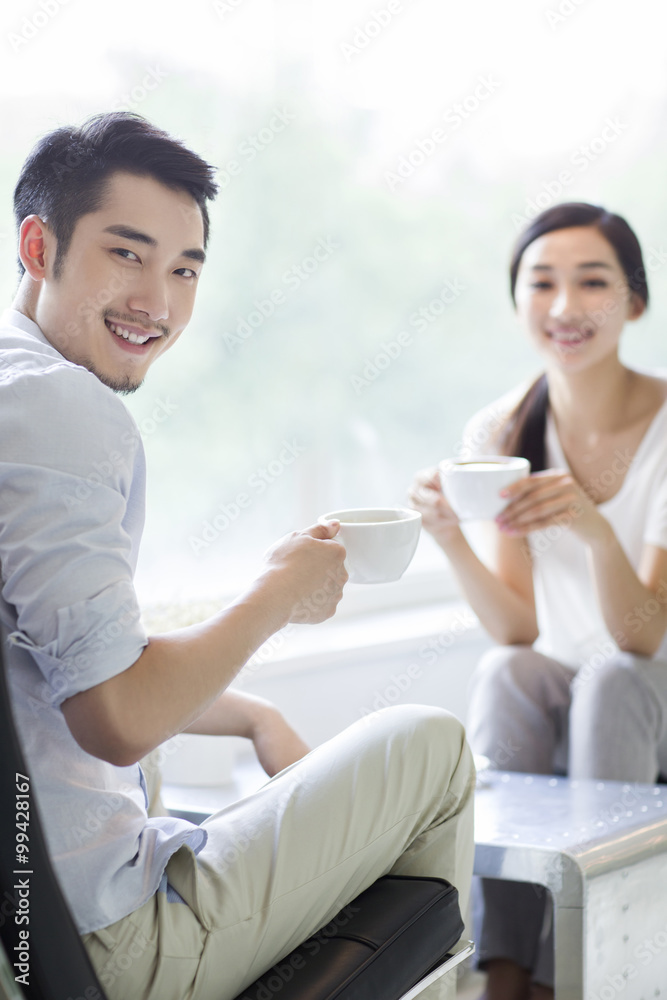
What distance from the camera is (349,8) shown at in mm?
2395

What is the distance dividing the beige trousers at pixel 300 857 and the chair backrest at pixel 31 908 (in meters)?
0.09

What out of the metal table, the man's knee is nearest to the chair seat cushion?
the man's knee

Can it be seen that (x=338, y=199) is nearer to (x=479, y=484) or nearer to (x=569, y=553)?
(x=569, y=553)

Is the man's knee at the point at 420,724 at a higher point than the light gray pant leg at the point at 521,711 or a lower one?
higher

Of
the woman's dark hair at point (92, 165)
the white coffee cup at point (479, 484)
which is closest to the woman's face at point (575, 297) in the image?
the white coffee cup at point (479, 484)

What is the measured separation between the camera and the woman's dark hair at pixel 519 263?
198cm

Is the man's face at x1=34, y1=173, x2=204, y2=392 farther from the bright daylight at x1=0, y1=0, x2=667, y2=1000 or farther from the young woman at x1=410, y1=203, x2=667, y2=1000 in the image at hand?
the young woman at x1=410, y1=203, x2=667, y2=1000

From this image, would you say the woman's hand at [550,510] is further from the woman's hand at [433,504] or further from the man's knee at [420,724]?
the man's knee at [420,724]

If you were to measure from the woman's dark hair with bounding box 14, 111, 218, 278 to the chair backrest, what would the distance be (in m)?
0.55

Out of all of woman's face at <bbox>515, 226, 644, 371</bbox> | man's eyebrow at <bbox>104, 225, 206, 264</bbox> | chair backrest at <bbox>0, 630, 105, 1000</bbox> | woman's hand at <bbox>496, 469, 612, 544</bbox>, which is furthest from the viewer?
woman's face at <bbox>515, 226, 644, 371</bbox>

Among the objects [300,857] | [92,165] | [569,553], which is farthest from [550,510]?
[92,165]

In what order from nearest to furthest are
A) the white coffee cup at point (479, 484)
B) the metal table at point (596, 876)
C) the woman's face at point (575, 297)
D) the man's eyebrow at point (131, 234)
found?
the man's eyebrow at point (131, 234)
the metal table at point (596, 876)
the white coffee cup at point (479, 484)
the woman's face at point (575, 297)

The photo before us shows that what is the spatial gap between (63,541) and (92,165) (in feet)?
1.49

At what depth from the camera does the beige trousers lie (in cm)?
96
